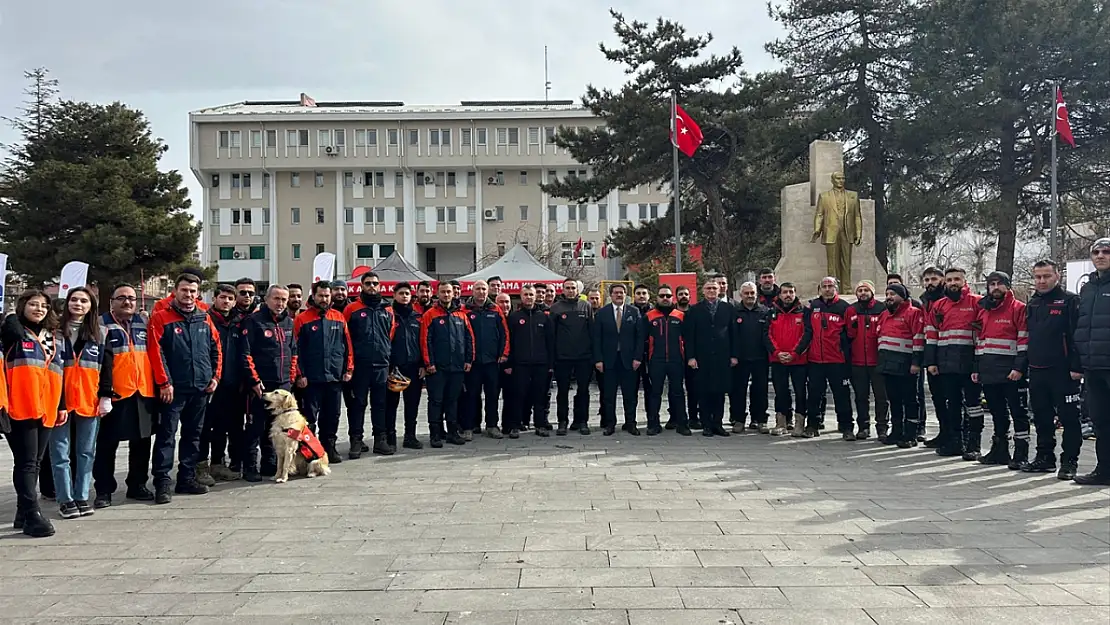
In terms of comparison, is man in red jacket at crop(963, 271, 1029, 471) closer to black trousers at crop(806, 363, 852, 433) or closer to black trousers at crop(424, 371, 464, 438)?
black trousers at crop(806, 363, 852, 433)

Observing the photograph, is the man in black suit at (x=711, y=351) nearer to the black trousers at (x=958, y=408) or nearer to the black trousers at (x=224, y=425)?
the black trousers at (x=958, y=408)

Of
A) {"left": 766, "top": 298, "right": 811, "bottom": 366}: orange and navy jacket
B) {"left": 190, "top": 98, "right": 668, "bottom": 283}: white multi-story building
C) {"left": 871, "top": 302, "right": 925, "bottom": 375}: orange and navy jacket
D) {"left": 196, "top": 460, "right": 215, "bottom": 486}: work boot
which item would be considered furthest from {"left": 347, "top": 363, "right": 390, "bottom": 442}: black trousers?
{"left": 190, "top": 98, "right": 668, "bottom": 283}: white multi-story building

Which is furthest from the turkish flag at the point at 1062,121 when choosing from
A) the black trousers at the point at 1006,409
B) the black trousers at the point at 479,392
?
the black trousers at the point at 479,392

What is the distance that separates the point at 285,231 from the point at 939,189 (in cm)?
4718

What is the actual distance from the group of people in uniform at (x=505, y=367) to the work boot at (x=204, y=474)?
2 centimetres

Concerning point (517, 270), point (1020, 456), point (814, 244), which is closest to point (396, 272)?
point (517, 270)

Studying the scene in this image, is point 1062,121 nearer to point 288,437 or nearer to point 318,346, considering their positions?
point 318,346

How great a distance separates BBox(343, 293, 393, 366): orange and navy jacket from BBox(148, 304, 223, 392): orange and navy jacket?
1817 millimetres

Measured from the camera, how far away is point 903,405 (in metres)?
9.18

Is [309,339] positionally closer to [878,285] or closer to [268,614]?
[268,614]

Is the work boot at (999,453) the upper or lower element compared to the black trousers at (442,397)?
lower

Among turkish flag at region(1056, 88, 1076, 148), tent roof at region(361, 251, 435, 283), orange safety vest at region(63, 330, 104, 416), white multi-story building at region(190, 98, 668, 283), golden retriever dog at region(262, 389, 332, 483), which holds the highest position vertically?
white multi-story building at region(190, 98, 668, 283)

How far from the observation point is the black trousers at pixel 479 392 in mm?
9719

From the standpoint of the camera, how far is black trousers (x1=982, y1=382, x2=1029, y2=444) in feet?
25.3
